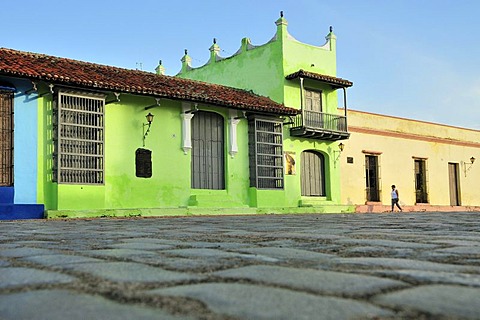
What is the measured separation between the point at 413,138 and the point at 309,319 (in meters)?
23.5

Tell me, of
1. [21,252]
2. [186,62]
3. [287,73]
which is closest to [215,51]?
[186,62]

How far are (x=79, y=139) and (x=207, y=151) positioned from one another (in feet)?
13.4

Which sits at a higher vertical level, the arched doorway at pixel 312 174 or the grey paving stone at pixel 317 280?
the arched doorway at pixel 312 174

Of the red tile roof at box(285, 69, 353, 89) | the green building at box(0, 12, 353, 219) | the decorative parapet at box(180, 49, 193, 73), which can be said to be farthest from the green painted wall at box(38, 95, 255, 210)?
the decorative parapet at box(180, 49, 193, 73)

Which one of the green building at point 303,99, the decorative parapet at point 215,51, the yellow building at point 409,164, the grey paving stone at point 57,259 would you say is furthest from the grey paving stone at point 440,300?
the decorative parapet at point 215,51

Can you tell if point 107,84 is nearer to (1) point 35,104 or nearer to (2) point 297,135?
(1) point 35,104

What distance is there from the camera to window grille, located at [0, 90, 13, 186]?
1198 centimetres

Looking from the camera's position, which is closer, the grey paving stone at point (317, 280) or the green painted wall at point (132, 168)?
the grey paving stone at point (317, 280)

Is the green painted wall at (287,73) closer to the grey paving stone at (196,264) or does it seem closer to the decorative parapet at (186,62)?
the decorative parapet at (186,62)

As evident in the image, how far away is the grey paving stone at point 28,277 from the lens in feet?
6.38

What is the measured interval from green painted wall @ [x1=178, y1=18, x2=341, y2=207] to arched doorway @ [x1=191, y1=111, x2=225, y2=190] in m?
2.43

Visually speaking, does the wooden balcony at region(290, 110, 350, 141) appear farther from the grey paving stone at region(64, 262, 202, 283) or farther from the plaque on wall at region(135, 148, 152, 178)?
the grey paving stone at region(64, 262, 202, 283)

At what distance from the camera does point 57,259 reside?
8.84 feet

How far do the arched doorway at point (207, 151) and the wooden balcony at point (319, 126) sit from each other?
320 centimetres
